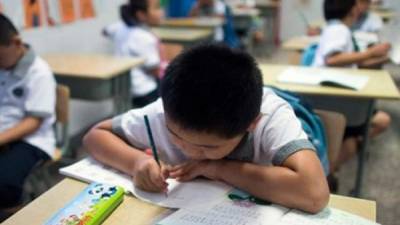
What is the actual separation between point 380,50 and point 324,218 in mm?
1753

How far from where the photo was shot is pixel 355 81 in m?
1.93

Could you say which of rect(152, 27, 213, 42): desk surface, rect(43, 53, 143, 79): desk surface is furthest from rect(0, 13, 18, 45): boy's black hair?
rect(152, 27, 213, 42): desk surface

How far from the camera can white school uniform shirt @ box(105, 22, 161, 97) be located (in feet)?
8.82

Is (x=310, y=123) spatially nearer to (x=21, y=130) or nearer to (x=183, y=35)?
(x=21, y=130)

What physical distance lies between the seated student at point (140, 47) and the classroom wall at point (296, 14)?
433 cm

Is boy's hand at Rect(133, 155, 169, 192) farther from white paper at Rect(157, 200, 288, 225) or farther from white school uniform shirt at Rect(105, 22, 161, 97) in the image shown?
white school uniform shirt at Rect(105, 22, 161, 97)

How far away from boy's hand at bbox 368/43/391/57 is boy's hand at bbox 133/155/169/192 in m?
1.73

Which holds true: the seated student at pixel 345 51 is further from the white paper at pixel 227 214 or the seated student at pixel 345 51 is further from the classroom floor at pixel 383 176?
the white paper at pixel 227 214

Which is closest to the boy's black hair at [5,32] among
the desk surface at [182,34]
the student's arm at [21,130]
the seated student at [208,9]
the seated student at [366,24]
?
the student's arm at [21,130]

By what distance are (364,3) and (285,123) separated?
8.40 feet

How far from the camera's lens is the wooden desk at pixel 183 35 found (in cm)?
346

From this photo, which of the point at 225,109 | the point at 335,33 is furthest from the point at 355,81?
the point at 225,109

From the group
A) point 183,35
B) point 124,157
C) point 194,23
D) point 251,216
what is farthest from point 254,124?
point 194,23

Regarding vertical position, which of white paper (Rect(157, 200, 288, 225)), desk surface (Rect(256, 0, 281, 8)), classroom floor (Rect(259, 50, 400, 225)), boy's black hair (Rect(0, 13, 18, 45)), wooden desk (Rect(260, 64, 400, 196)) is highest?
boy's black hair (Rect(0, 13, 18, 45))
